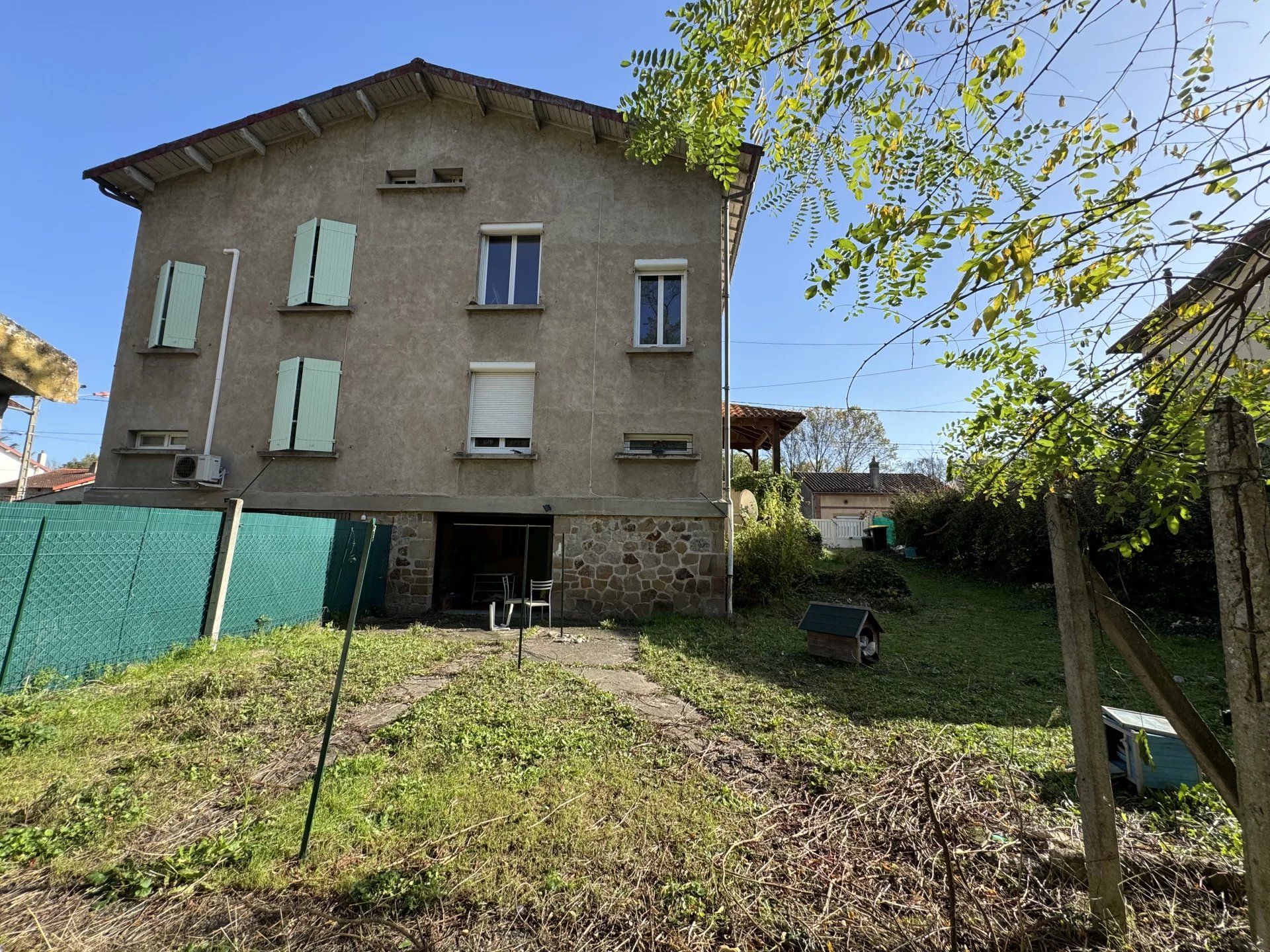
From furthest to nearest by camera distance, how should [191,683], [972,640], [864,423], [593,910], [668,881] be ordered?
[864,423]
[972,640]
[191,683]
[668,881]
[593,910]

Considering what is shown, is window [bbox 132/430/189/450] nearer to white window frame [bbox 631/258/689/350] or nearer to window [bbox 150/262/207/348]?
window [bbox 150/262/207/348]

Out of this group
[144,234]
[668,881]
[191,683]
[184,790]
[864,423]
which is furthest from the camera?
[864,423]

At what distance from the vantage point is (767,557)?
10.1 m

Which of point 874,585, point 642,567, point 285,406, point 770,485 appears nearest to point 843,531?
point 770,485

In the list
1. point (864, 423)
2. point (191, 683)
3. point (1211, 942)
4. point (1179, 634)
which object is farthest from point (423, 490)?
→ point (864, 423)

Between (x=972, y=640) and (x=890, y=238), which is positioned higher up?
(x=890, y=238)

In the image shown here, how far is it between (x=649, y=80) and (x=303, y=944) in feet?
12.6

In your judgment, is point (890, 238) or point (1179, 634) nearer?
point (890, 238)

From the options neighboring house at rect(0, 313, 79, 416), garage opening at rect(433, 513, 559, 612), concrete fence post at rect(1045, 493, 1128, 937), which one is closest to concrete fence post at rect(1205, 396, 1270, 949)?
concrete fence post at rect(1045, 493, 1128, 937)

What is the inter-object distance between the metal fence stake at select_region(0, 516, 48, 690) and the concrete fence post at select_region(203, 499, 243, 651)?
1.75 meters

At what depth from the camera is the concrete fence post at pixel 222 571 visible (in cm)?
606

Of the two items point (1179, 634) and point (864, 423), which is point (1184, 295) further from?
point (864, 423)

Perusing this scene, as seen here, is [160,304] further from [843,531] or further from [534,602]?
[843,531]

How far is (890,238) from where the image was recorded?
1799 mm
